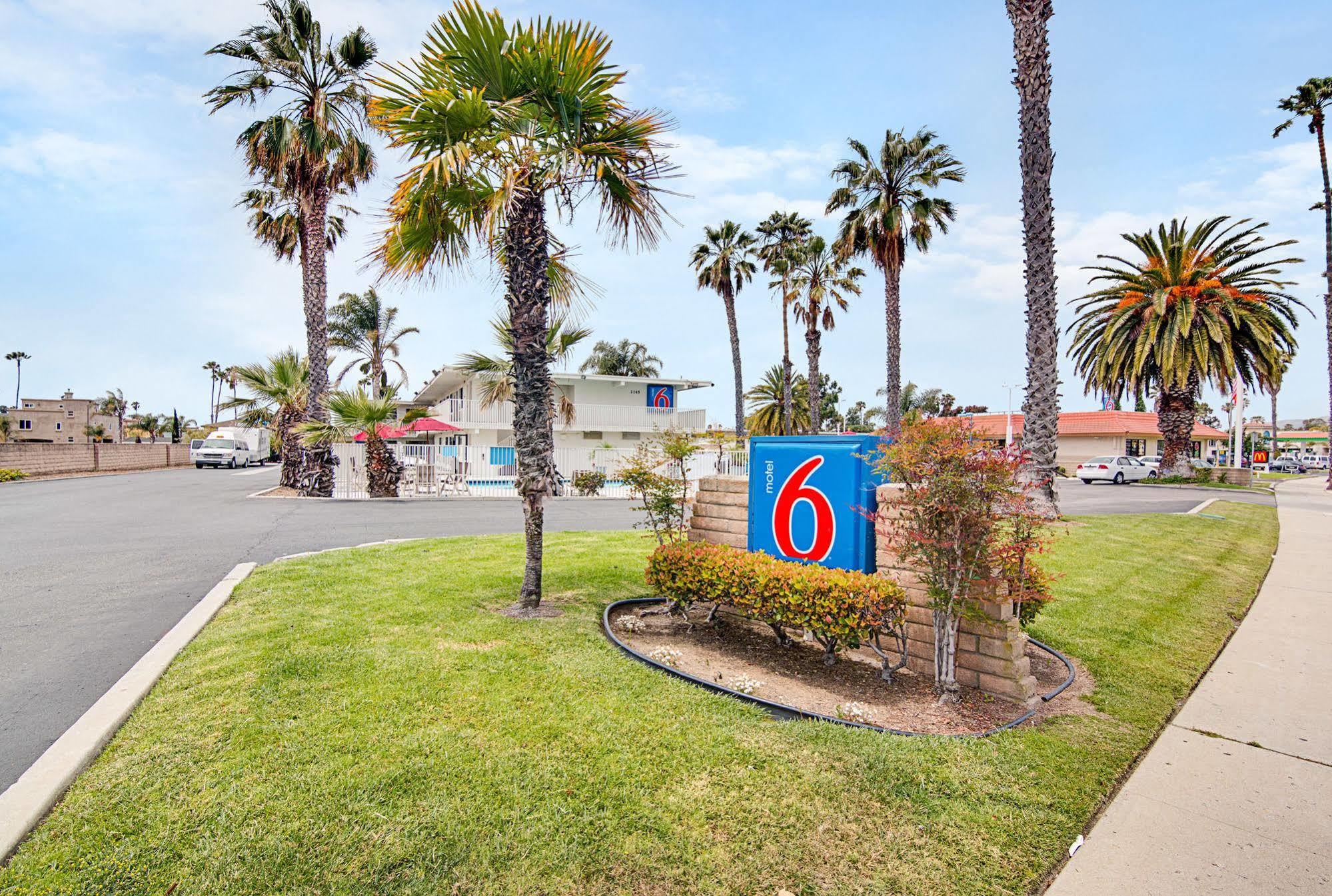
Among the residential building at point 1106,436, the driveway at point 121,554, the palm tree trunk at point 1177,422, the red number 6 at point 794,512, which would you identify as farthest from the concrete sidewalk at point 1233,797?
the residential building at point 1106,436

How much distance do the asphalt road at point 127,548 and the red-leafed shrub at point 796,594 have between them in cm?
400

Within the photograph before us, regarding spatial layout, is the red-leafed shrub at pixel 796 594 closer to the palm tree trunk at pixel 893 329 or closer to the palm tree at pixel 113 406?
the palm tree trunk at pixel 893 329

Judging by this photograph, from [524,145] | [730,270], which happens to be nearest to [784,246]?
[730,270]

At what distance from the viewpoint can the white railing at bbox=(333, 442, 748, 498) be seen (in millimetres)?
19859

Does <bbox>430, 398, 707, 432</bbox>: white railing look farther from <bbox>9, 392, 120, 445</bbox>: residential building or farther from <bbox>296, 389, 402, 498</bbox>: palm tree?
<bbox>9, 392, 120, 445</bbox>: residential building

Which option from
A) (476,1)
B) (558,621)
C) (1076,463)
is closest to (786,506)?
(558,621)

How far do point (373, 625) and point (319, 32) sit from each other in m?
18.2

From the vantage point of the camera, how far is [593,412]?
29.4 m

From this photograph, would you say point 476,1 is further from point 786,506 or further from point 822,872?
point 822,872

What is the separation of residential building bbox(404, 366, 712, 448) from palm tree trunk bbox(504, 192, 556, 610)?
21280mm

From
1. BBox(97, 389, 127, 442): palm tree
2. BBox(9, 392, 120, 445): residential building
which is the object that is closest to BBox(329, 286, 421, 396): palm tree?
BBox(9, 392, 120, 445): residential building

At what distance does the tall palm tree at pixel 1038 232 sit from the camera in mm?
9234

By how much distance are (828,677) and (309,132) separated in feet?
62.3

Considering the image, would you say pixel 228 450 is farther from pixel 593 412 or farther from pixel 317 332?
pixel 317 332
